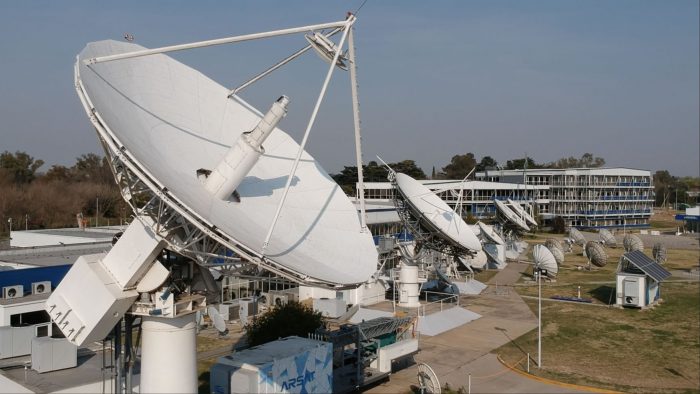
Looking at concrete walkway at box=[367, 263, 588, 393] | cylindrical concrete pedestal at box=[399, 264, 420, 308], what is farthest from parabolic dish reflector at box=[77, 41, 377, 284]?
cylindrical concrete pedestal at box=[399, 264, 420, 308]

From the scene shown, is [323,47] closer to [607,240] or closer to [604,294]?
[604,294]

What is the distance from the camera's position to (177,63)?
19.9 meters

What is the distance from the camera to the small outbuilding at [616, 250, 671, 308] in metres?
39.4

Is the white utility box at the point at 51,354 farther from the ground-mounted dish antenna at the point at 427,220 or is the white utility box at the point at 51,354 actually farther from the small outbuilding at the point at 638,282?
the small outbuilding at the point at 638,282

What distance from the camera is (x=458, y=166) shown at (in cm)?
16150

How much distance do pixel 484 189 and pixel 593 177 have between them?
21.0m

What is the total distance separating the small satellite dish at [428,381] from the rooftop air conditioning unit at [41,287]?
2018cm

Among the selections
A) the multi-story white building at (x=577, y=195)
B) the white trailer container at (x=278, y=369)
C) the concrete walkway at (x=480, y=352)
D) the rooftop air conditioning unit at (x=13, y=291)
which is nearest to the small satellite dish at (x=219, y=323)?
the rooftop air conditioning unit at (x=13, y=291)

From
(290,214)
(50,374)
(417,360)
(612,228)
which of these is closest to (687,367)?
(417,360)

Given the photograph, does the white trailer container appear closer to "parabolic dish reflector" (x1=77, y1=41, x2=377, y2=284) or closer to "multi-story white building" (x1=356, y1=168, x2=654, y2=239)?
"parabolic dish reflector" (x1=77, y1=41, x2=377, y2=284)

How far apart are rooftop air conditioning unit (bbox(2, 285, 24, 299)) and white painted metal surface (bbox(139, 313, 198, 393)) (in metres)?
17.9

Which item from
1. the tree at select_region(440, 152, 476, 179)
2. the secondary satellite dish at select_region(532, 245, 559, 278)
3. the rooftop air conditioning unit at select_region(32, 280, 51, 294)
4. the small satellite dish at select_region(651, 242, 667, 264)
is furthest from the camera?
the tree at select_region(440, 152, 476, 179)

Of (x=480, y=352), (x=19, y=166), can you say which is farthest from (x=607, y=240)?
Answer: (x=19, y=166)

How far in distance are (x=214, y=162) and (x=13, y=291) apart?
1872 cm
